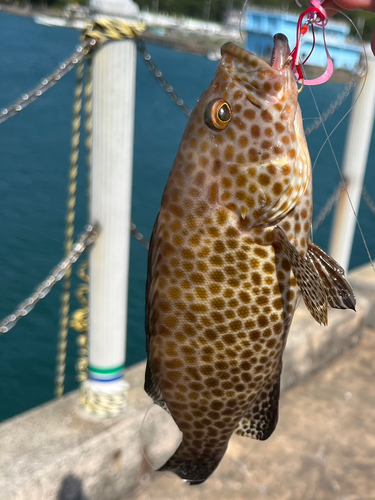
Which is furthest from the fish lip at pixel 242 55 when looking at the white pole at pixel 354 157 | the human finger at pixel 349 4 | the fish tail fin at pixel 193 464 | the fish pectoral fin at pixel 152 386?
the white pole at pixel 354 157

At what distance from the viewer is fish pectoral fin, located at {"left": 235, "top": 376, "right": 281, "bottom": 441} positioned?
169 cm

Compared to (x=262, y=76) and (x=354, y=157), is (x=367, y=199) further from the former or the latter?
(x=262, y=76)

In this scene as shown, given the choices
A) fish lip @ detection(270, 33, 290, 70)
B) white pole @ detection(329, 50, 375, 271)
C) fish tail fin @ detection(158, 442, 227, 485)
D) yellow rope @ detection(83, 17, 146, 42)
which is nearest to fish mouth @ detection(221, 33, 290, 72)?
fish lip @ detection(270, 33, 290, 70)

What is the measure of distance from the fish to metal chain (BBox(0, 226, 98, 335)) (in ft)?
5.90

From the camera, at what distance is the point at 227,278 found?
4.91ft

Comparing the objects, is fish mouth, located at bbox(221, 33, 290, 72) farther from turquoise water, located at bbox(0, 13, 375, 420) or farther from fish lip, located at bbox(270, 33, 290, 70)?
turquoise water, located at bbox(0, 13, 375, 420)

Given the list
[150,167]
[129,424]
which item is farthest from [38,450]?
[150,167]

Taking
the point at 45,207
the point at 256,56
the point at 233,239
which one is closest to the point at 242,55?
the point at 256,56

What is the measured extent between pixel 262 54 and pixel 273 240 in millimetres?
522

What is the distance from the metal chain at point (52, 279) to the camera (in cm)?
315

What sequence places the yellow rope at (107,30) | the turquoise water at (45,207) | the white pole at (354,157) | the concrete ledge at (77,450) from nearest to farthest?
the concrete ledge at (77,450) → the yellow rope at (107,30) → the white pole at (354,157) → the turquoise water at (45,207)

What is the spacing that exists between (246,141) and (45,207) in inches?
551

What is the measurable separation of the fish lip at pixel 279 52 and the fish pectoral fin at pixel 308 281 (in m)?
0.44

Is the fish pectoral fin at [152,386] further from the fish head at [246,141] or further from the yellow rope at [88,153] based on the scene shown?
the yellow rope at [88,153]
